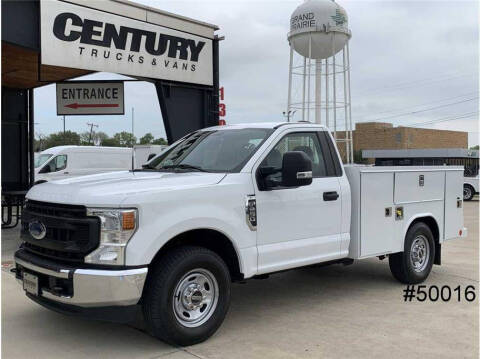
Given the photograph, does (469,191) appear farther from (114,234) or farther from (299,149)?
(114,234)

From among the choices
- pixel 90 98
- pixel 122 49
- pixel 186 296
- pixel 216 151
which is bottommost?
pixel 186 296

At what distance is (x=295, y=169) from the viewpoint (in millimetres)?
5008

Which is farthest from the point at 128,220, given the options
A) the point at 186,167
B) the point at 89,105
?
the point at 89,105

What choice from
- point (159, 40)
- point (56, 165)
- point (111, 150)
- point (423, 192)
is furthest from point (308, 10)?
point (423, 192)

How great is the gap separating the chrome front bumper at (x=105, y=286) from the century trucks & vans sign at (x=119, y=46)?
567cm

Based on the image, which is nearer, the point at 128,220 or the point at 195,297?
the point at 128,220

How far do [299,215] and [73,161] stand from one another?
1544cm

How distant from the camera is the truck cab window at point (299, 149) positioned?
5.36 metres

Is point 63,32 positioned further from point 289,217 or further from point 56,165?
point 56,165

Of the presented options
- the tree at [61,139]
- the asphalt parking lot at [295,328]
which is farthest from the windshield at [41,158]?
the tree at [61,139]

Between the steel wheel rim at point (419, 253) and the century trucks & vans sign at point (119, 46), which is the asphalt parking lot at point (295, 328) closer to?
the steel wheel rim at point (419, 253)

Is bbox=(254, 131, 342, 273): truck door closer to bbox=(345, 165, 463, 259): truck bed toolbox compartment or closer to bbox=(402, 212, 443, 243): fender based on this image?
bbox=(345, 165, 463, 259): truck bed toolbox compartment

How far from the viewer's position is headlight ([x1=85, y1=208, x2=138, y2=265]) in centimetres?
414

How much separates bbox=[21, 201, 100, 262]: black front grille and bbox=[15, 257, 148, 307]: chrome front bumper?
18 centimetres
